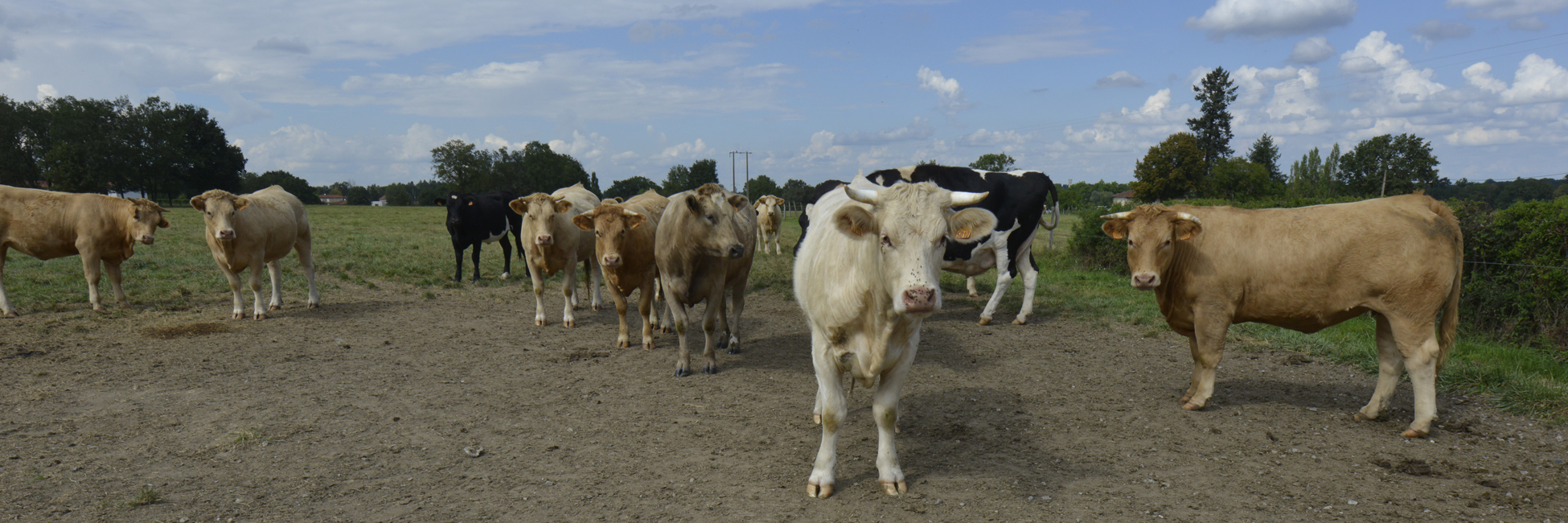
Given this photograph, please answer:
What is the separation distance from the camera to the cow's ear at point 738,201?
722cm

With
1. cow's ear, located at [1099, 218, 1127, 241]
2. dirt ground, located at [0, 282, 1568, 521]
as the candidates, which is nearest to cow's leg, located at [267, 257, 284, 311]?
dirt ground, located at [0, 282, 1568, 521]

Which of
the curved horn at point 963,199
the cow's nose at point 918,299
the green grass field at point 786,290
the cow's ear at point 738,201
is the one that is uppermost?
the cow's ear at point 738,201

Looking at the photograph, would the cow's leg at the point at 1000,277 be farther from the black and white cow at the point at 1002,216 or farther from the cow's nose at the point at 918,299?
the cow's nose at the point at 918,299

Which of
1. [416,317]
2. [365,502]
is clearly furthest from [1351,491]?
[416,317]

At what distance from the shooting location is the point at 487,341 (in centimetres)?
845

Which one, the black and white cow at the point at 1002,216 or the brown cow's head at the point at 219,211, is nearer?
the brown cow's head at the point at 219,211

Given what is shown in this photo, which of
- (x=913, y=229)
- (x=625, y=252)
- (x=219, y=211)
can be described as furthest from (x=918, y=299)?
(x=219, y=211)

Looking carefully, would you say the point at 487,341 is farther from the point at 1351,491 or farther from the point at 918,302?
the point at 1351,491

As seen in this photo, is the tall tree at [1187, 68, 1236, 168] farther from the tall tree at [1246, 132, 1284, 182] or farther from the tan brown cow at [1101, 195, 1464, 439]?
the tan brown cow at [1101, 195, 1464, 439]

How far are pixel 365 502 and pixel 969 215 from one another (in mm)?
3625

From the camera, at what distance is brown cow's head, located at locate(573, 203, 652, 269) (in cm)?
720

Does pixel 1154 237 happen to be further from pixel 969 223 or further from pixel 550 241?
pixel 550 241

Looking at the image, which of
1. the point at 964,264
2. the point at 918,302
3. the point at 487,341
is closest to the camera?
the point at 918,302

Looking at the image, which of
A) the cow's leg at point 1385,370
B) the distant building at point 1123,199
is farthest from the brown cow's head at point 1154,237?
the distant building at point 1123,199
